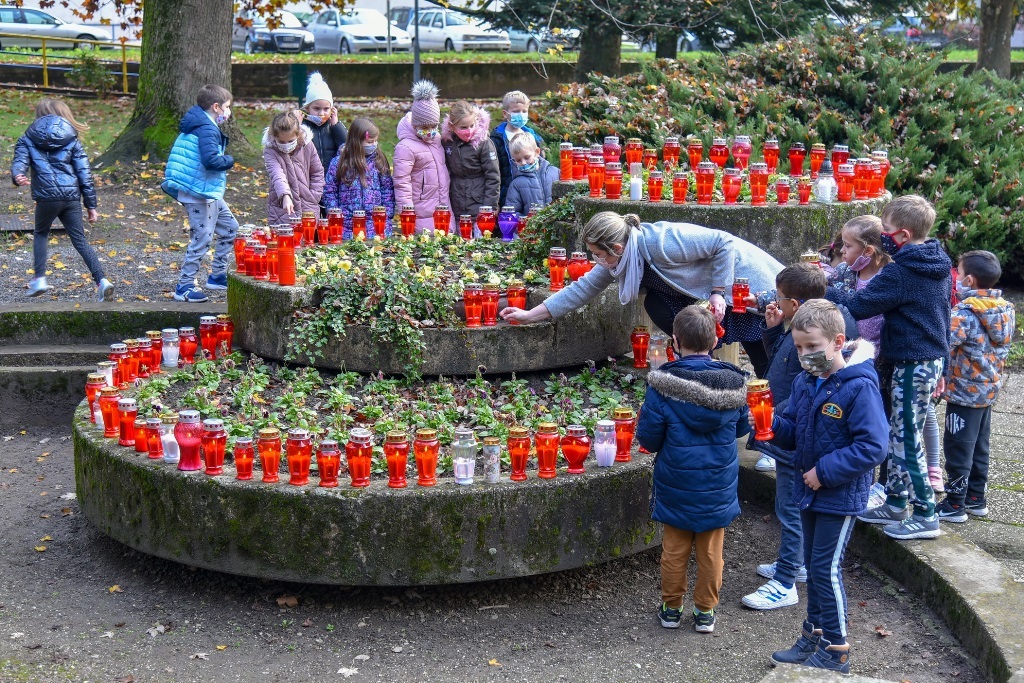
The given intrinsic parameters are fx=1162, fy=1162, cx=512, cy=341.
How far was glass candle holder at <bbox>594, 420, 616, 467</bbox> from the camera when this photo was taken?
4863mm

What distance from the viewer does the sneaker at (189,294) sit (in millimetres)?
8180

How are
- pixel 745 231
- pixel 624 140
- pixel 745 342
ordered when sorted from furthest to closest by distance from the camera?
pixel 624 140 → pixel 745 231 → pixel 745 342

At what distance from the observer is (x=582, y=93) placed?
1153 centimetres

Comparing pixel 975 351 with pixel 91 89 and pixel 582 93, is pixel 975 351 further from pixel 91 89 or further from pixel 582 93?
pixel 91 89

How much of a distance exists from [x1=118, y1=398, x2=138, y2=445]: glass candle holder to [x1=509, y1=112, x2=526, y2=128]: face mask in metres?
4.19

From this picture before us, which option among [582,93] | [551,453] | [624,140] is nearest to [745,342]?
[551,453]

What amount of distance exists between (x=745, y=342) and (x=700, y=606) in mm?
1528

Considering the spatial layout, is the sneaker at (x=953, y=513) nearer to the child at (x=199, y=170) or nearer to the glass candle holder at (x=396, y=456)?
the glass candle holder at (x=396, y=456)

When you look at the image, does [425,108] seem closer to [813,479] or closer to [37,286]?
[37,286]

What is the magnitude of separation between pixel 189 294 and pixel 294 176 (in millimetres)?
1136

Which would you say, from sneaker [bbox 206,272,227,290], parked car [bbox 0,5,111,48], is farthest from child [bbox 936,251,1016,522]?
parked car [bbox 0,5,111,48]

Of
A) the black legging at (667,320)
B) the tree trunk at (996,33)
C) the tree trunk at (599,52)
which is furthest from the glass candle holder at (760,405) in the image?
the tree trunk at (599,52)

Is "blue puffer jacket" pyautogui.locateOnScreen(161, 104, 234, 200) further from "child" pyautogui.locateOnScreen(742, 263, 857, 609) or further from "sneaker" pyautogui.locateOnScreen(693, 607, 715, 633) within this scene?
"sneaker" pyautogui.locateOnScreen(693, 607, 715, 633)

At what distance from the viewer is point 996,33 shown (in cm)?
1570
